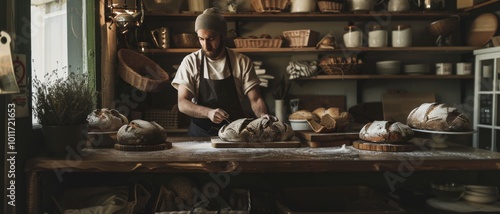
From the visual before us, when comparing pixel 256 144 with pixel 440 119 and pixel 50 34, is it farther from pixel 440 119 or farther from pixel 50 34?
pixel 50 34

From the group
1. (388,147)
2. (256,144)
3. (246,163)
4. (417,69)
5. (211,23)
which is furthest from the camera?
(417,69)

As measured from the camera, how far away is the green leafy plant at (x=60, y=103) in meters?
1.60

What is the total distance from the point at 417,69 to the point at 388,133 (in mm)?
2661

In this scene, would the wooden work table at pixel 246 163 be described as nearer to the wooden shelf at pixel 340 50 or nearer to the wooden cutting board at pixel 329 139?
the wooden cutting board at pixel 329 139

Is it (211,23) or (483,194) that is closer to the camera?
(483,194)

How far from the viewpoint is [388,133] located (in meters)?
1.80

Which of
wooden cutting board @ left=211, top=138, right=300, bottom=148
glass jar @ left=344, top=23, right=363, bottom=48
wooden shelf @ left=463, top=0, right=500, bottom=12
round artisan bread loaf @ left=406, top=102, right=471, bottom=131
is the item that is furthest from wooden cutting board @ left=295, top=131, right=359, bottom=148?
wooden shelf @ left=463, top=0, right=500, bottom=12

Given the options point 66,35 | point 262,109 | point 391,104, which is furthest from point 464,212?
point 391,104

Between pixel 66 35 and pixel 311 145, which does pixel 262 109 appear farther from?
pixel 66 35

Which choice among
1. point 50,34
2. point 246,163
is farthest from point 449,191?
point 50,34

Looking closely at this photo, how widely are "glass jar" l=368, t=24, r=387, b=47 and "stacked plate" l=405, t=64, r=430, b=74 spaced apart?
1.11 ft

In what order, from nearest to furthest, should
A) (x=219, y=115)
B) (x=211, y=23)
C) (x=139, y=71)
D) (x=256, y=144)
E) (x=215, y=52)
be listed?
(x=256, y=144), (x=219, y=115), (x=211, y=23), (x=215, y=52), (x=139, y=71)

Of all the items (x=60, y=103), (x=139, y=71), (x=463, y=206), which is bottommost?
(x=463, y=206)

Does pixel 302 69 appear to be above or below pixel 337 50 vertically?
below
